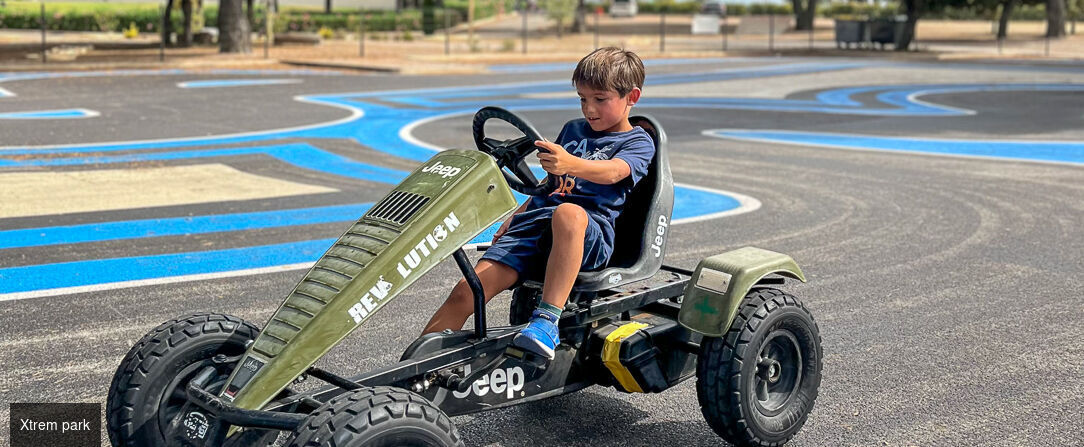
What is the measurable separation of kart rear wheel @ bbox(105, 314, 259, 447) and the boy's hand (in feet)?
3.89

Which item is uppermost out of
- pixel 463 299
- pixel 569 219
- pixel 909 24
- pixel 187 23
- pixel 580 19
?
pixel 580 19

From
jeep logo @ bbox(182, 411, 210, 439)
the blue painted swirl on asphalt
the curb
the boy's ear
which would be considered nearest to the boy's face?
the boy's ear

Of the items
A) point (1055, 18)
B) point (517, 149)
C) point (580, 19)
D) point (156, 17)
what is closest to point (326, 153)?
point (517, 149)

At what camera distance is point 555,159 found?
3664 mm

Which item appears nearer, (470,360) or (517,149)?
(470,360)

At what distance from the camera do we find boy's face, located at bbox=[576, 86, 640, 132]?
404cm

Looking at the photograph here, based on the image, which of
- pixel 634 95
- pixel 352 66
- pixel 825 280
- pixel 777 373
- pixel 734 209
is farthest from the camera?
pixel 352 66

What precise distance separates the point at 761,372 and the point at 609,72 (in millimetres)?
1266

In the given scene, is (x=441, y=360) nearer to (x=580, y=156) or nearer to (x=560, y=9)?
(x=580, y=156)

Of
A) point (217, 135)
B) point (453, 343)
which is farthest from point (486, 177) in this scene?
point (217, 135)

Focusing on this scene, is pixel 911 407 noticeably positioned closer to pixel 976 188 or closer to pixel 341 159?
pixel 976 188

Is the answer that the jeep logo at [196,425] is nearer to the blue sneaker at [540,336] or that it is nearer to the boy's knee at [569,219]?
the blue sneaker at [540,336]

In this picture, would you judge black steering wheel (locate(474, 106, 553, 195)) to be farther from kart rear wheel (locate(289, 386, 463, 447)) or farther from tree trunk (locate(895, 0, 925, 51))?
tree trunk (locate(895, 0, 925, 51))

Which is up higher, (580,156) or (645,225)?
(580,156)
